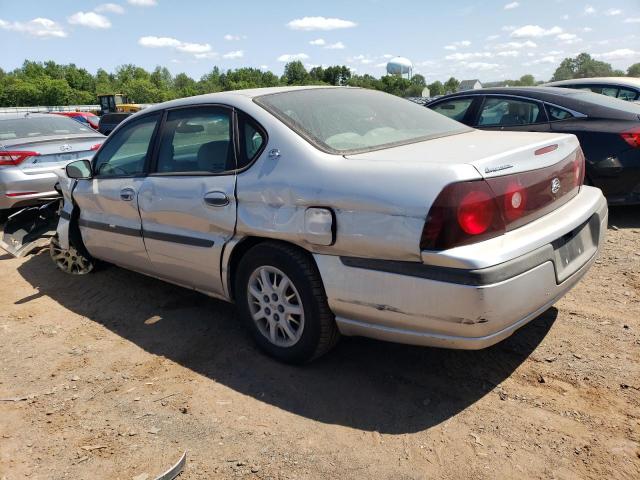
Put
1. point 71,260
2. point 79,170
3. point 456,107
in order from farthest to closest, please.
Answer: point 456,107 → point 71,260 → point 79,170

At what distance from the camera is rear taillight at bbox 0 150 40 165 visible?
6465 mm

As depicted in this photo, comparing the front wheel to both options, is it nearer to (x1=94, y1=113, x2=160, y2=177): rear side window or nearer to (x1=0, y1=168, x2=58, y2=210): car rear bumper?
(x1=94, y1=113, x2=160, y2=177): rear side window

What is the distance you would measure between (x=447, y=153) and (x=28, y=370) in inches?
114

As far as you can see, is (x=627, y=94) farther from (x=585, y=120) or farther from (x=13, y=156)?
(x=13, y=156)

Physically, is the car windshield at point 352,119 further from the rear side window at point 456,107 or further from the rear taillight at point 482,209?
the rear side window at point 456,107

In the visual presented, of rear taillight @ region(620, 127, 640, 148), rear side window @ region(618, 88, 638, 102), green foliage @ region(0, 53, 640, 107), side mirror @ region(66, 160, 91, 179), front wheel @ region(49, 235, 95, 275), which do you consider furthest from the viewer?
green foliage @ region(0, 53, 640, 107)

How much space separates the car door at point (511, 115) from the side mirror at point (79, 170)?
4.36 m

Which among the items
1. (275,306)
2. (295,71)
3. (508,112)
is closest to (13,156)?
(275,306)

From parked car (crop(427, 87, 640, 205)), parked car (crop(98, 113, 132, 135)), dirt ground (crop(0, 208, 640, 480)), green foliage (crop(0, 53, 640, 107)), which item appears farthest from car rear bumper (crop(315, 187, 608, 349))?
green foliage (crop(0, 53, 640, 107))

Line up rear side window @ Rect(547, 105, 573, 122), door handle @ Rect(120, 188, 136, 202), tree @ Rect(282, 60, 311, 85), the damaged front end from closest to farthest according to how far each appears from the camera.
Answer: door handle @ Rect(120, 188, 136, 202) < the damaged front end < rear side window @ Rect(547, 105, 573, 122) < tree @ Rect(282, 60, 311, 85)

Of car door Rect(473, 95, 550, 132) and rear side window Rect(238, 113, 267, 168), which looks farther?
car door Rect(473, 95, 550, 132)

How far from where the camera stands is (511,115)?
6.16 metres

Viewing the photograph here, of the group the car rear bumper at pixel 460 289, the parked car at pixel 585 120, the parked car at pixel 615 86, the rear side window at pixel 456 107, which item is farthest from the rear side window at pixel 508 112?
the car rear bumper at pixel 460 289

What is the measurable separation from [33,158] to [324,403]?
18.1ft
